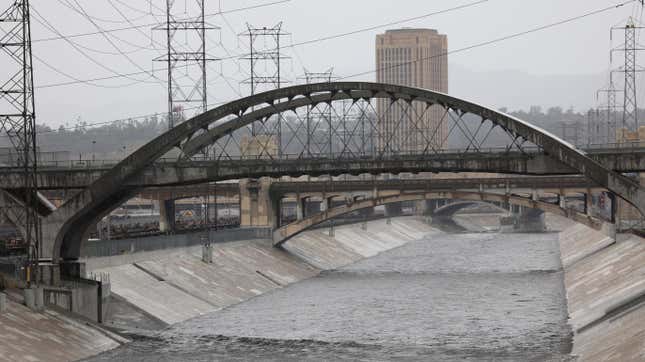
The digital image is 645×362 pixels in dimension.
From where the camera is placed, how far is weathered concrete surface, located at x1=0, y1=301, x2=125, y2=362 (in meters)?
55.5

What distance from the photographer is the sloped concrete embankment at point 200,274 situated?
7756 centimetres

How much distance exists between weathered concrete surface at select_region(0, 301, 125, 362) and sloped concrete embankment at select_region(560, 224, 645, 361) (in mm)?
25843

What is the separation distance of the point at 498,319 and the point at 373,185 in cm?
5518

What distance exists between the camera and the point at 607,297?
78750mm

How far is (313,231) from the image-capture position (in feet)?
504

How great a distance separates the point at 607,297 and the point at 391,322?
50.1ft

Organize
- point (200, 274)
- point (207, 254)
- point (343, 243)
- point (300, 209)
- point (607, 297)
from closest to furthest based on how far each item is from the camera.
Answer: point (607, 297), point (200, 274), point (207, 254), point (300, 209), point (343, 243)

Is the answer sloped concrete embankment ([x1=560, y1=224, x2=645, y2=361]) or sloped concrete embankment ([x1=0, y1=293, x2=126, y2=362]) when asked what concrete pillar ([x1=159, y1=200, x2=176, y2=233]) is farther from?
sloped concrete embankment ([x1=0, y1=293, x2=126, y2=362])

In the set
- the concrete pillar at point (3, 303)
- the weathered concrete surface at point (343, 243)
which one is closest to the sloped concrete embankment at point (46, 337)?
the concrete pillar at point (3, 303)

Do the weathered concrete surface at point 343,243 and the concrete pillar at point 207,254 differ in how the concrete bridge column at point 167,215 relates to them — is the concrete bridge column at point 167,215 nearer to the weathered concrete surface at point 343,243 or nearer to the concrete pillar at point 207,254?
the weathered concrete surface at point 343,243

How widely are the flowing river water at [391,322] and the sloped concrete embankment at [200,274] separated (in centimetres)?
199

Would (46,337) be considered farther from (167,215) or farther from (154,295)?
(167,215)

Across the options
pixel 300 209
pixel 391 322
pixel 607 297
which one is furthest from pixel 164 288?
pixel 300 209

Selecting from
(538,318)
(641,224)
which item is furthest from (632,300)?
(641,224)
